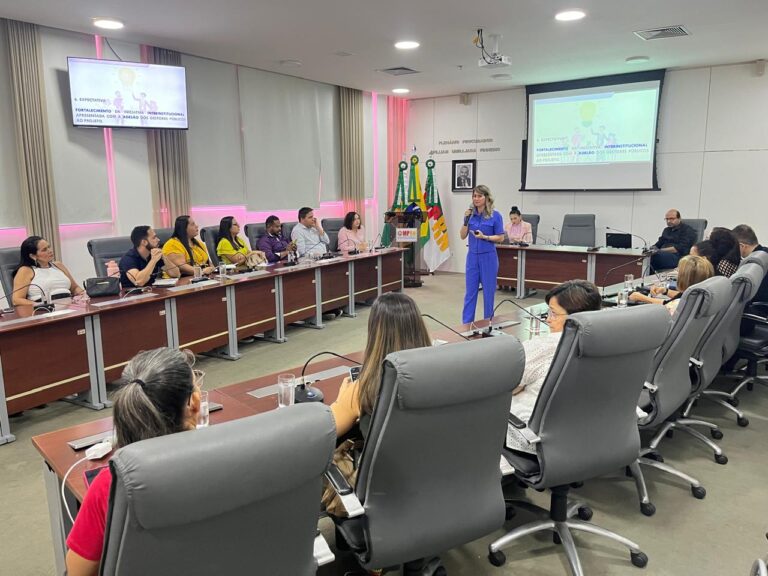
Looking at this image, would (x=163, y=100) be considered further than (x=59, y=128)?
Yes

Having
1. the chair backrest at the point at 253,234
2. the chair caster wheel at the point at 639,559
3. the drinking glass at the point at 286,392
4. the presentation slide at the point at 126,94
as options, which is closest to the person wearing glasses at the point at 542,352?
the chair caster wheel at the point at 639,559

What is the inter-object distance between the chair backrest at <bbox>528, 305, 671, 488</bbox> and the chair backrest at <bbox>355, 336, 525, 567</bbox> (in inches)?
12.8

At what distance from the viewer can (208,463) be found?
0.97 meters

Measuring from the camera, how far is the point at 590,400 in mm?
1984

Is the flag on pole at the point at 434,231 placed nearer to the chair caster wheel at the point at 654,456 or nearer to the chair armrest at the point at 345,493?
the chair caster wheel at the point at 654,456

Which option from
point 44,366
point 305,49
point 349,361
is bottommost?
point 44,366

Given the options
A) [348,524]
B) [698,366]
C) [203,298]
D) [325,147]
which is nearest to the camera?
[348,524]

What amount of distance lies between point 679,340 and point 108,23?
5.29 meters

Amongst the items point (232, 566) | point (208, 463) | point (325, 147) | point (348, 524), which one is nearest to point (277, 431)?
point (208, 463)

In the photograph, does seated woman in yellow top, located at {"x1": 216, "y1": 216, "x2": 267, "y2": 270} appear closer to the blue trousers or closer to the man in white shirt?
the man in white shirt

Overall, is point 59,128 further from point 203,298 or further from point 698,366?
point 698,366

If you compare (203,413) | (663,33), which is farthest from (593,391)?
(663,33)

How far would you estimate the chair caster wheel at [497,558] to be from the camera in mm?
2244

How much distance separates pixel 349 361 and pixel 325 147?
645 cm
